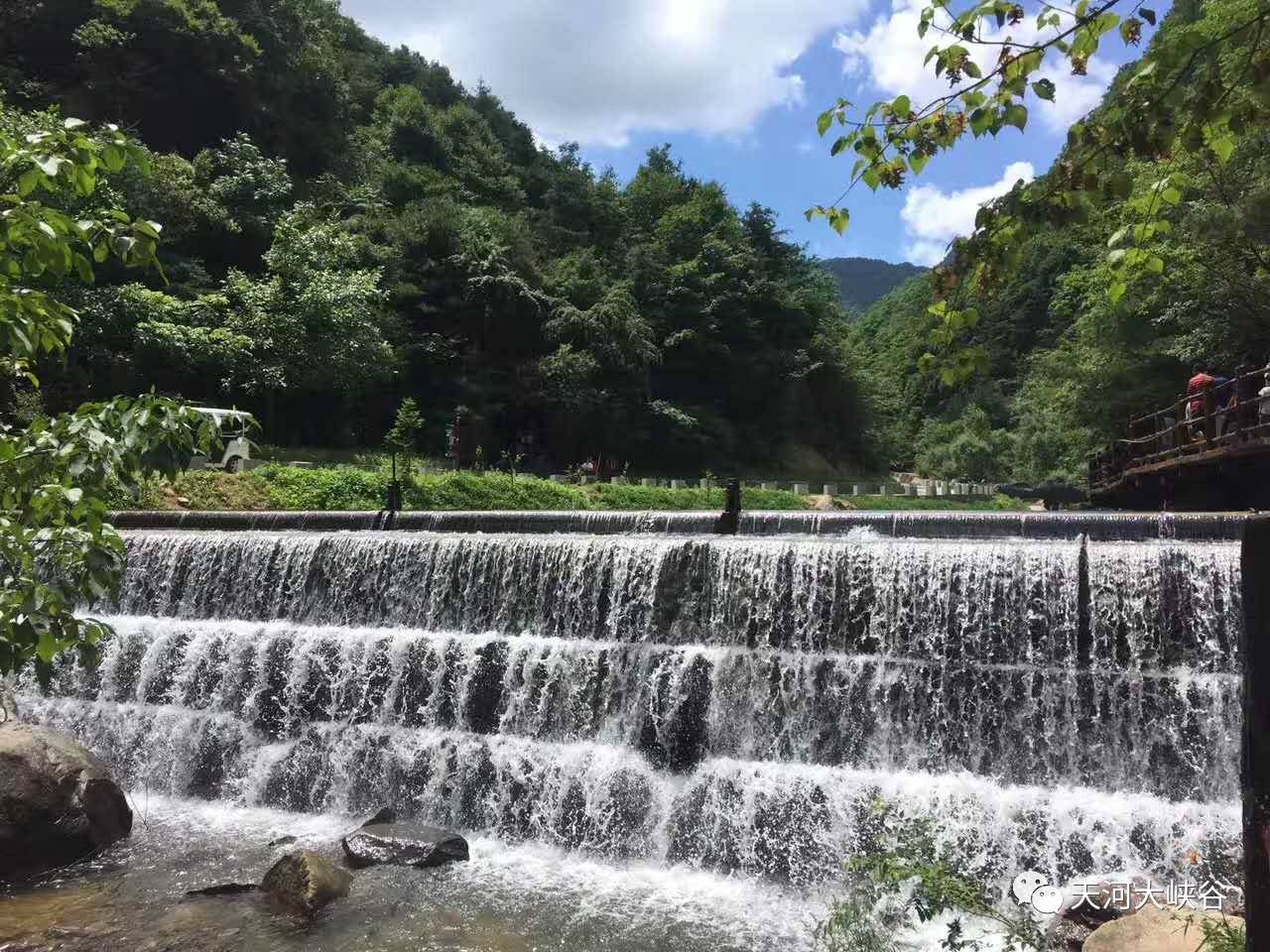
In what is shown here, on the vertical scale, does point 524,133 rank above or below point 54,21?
above

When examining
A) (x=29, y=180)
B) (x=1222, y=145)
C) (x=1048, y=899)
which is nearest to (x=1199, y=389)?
(x=1048, y=899)

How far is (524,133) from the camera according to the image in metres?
50.4

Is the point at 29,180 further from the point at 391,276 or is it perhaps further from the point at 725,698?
the point at 391,276

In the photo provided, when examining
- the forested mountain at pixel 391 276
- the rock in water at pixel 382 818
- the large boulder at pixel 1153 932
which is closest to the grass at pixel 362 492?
the forested mountain at pixel 391 276

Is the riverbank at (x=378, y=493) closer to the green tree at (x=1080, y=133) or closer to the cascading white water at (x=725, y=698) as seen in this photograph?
the cascading white water at (x=725, y=698)

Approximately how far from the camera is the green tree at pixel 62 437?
2168mm

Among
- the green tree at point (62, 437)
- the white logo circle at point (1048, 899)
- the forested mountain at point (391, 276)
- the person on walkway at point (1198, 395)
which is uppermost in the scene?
the forested mountain at point (391, 276)

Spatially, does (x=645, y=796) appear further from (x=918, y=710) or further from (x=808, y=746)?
(x=918, y=710)

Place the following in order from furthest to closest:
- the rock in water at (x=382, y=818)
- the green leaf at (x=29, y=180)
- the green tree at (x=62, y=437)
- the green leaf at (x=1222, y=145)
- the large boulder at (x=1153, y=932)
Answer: the rock in water at (x=382, y=818), the large boulder at (x=1153, y=932), the green tree at (x=62, y=437), the green leaf at (x=29, y=180), the green leaf at (x=1222, y=145)

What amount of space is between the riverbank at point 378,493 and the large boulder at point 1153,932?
15.1 meters

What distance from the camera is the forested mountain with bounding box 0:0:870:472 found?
2327 cm

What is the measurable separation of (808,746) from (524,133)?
49.5 meters

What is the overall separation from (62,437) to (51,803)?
5.50 meters

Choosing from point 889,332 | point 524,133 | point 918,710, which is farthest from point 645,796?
point 889,332
